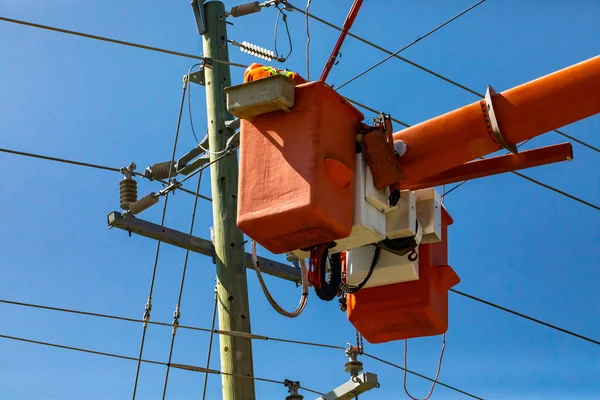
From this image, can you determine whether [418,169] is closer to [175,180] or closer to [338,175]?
[338,175]

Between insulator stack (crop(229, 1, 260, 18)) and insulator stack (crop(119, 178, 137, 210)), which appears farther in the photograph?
insulator stack (crop(229, 1, 260, 18))

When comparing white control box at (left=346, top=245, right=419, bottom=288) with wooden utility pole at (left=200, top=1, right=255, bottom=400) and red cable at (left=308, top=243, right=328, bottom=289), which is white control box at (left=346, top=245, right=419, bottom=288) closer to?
red cable at (left=308, top=243, right=328, bottom=289)

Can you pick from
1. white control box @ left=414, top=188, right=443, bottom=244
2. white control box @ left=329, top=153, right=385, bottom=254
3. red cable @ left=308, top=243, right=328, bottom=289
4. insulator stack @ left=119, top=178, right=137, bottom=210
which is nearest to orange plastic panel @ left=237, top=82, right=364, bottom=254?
white control box @ left=329, top=153, right=385, bottom=254

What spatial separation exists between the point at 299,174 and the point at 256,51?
4212 millimetres

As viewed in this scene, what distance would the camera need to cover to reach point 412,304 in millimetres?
7773

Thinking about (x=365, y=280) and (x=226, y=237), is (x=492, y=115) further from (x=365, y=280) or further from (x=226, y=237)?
(x=226, y=237)

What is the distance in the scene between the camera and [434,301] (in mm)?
7859

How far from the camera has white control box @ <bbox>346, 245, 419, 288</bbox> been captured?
766 centimetres

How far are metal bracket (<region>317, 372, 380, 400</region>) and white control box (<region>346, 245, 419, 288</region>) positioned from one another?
8.13 feet

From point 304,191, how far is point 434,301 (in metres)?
1.87

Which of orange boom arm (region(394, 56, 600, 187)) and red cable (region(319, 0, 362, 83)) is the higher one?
red cable (region(319, 0, 362, 83))

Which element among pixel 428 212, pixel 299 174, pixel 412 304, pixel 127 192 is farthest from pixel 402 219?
pixel 127 192

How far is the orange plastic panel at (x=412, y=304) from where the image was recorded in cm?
777

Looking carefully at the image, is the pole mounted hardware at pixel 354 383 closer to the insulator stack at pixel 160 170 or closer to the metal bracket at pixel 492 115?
the insulator stack at pixel 160 170
